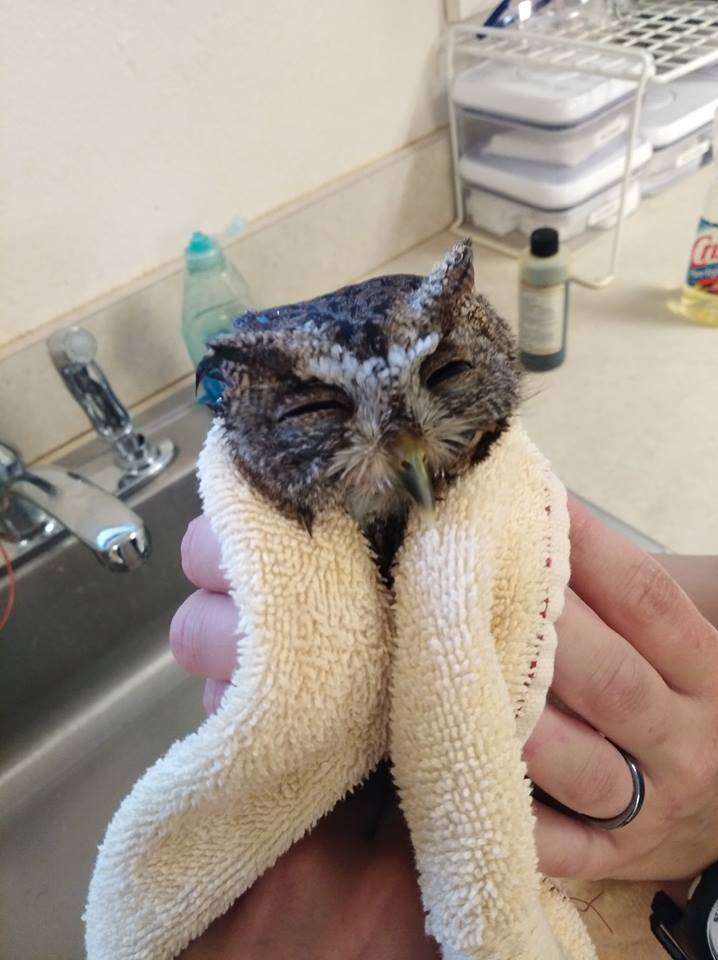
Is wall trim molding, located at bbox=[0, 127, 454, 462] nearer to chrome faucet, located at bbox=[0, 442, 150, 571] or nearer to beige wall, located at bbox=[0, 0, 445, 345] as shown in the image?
beige wall, located at bbox=[0, 0, 445, 345]

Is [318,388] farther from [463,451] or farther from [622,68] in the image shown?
[622,68]

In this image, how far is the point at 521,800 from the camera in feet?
1.23

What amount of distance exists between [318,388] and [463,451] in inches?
3.7

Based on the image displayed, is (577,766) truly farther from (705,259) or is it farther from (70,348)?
(705,259)

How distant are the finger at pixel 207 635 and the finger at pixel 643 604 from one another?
0.82ft

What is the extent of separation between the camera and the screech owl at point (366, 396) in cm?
35

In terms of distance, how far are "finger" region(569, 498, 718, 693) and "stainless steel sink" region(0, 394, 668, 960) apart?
249mm

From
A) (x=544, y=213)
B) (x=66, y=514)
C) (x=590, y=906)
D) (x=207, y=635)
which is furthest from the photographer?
(x=544, y=213)

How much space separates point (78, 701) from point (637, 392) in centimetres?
85

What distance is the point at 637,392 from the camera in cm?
93

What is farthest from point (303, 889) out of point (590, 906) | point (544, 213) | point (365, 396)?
point (544, 213)

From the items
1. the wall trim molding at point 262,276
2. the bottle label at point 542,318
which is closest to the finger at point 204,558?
the wall trim molding at point 262,276

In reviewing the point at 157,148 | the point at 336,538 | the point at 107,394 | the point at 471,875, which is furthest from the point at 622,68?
the point at 471,875

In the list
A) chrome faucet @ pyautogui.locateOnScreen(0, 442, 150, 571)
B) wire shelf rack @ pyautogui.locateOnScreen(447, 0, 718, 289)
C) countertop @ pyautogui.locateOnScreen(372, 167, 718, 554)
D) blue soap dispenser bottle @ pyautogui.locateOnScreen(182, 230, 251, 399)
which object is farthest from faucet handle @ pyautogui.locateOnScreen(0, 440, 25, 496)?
wire shelf rack @ pyautogui.locateOnScreen(447, 0, 718, 289)
